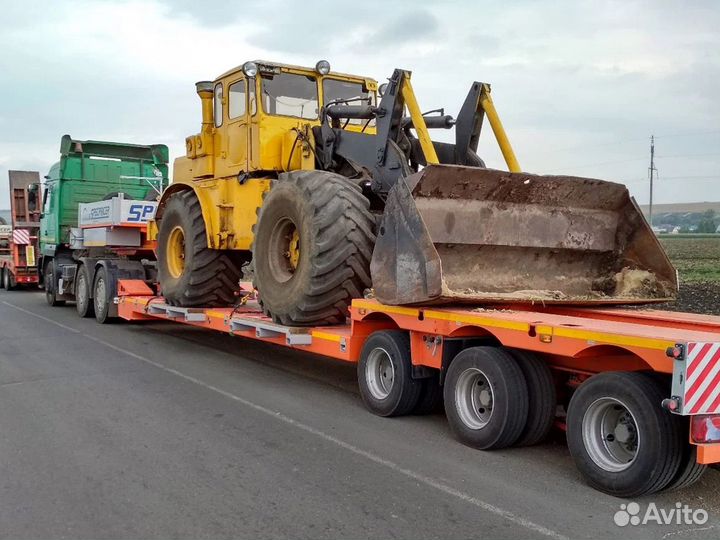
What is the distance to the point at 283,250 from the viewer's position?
866cm

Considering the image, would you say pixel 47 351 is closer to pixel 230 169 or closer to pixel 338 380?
pixel 230 169

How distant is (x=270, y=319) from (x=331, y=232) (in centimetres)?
170

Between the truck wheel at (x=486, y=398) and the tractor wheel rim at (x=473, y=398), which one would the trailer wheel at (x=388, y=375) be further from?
the tractor wheel rim at (x=473, y=398)

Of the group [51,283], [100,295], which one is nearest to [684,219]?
[51,283]

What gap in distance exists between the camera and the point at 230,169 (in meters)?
10.0

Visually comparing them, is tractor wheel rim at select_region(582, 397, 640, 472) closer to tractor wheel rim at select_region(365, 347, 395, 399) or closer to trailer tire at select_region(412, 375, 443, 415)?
trailer tire at select_region(412, 375, 443, 415)

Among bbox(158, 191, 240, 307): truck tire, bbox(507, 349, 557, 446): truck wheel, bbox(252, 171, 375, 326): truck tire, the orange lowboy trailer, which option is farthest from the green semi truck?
bbox(507, 349, 557, 446): truck wheel

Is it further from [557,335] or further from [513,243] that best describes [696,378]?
[513,243]

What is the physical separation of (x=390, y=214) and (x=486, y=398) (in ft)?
6.05

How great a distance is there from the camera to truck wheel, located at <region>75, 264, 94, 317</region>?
594 inches

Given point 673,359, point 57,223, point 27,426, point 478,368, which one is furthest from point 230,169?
point 57,223

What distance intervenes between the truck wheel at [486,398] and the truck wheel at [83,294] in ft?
35.4

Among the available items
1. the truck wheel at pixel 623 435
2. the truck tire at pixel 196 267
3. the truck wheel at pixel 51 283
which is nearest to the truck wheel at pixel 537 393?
the truck wheel at pixel 623 435

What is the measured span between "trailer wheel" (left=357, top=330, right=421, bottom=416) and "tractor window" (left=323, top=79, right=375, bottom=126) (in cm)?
391
